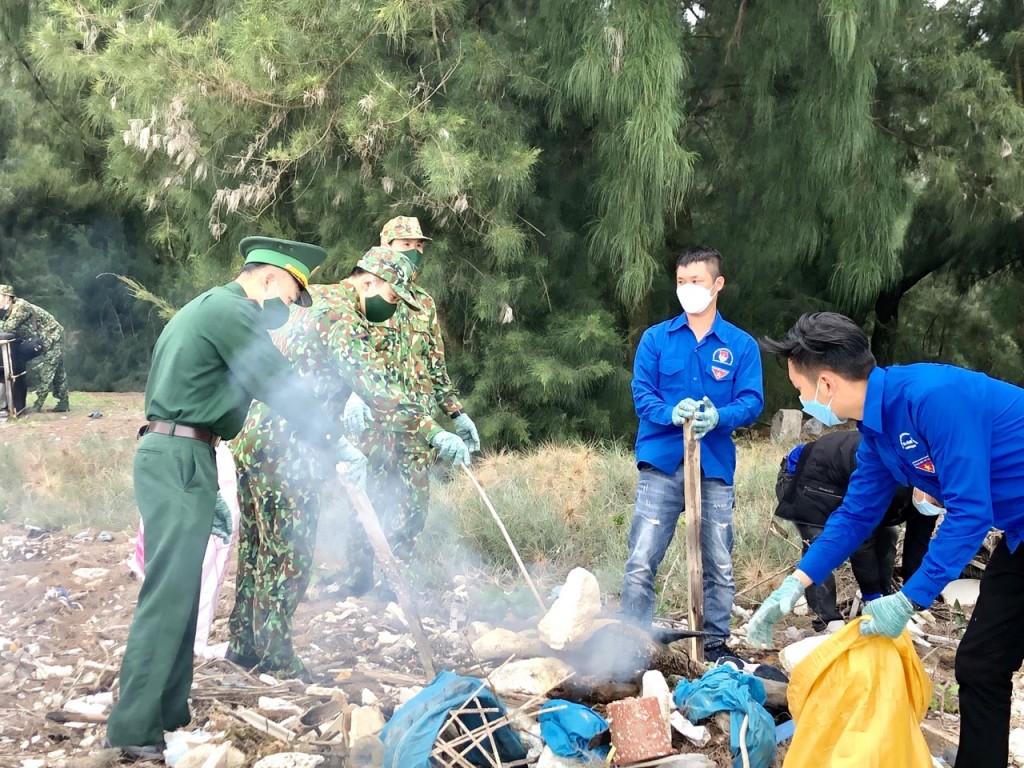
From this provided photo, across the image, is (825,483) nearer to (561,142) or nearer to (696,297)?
(696,297)

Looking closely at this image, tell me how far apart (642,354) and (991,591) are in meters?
1.64

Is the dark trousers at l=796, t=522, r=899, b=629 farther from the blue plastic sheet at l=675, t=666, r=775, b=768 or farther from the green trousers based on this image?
the green trousers

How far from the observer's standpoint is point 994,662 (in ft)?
8.29

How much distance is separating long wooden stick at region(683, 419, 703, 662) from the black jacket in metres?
0.98

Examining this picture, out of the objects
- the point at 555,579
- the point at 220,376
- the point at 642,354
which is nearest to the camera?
the point at 220,376

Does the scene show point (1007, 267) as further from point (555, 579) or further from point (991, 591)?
point (991, 591)

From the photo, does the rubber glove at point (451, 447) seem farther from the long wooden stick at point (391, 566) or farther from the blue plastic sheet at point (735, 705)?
the blue plastic sheet at point (735, 705)

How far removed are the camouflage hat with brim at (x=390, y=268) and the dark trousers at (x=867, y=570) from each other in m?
2.25

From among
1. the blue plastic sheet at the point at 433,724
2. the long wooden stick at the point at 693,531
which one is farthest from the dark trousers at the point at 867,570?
the blue plastic sheet at the point at 433,724


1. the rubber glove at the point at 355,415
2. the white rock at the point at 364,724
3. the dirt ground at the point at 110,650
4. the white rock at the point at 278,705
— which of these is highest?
the rubber glove at the point at 355,415

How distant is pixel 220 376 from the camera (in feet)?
9.99

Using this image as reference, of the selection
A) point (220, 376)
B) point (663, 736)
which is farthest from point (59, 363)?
point (663, 736)

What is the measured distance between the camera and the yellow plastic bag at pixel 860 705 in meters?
2.39

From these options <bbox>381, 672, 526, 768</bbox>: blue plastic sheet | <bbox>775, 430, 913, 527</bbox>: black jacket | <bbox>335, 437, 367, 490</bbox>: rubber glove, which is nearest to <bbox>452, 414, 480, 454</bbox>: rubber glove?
<bbox>335, 437, 367, 490</bbox>: rubber glove
